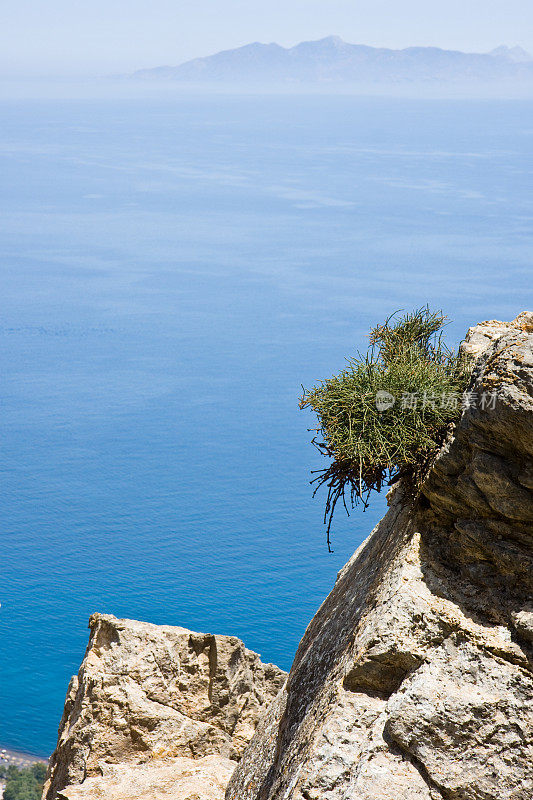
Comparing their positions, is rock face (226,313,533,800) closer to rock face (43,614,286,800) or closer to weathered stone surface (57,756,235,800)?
weathered stone surface (57,756,235,800)

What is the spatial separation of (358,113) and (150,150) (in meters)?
45.8

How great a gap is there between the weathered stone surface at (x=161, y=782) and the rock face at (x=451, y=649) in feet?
5.15

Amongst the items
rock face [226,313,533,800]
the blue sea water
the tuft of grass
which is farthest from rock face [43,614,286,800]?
the blue sea water

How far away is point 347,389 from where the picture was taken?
5730mm

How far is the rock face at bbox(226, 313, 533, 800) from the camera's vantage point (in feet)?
14.6

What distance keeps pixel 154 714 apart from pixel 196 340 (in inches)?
1432

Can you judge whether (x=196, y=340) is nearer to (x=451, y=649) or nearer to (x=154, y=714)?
(x=154, y=714)

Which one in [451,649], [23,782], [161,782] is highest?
[451,649]

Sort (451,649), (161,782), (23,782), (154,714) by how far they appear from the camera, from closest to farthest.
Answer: (451,649), (161,782), (154,714), (23,782)

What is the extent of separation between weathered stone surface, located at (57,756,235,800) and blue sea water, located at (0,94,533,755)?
1416cm

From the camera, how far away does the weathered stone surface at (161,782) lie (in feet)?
21.9

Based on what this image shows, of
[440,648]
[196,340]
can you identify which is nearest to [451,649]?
[440,648]

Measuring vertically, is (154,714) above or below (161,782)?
above

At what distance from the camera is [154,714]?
7535 mm
